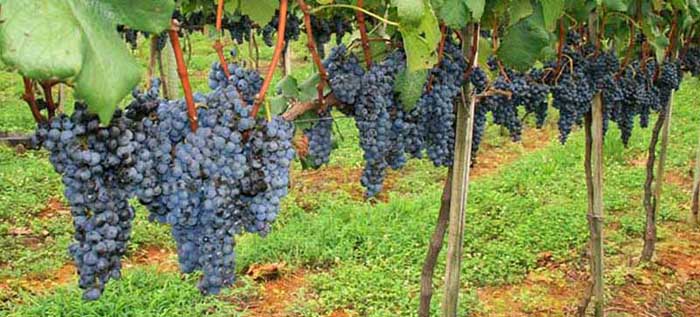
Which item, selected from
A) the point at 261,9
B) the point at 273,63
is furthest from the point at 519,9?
the point at 273,63

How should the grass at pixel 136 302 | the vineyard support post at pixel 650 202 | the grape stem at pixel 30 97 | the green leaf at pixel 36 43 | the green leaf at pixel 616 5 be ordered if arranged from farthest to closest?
the vineyard support post at pixel 650 202, the grass at pixel 136 302, the green leaf at pixel 616 5, the grape stem at pixel 30 97, the green leaf at pixel 36 43

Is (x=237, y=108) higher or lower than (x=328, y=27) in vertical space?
lower

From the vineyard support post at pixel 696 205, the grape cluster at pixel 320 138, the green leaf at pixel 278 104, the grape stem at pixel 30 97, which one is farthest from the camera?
the vineyard support post at pixel 696 205

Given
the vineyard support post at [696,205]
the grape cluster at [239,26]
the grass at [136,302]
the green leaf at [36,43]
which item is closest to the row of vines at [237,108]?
the green leaf at [36,43]

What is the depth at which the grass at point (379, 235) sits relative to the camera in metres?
4.19

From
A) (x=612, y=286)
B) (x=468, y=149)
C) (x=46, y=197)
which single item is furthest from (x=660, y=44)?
(x=46, y=197)

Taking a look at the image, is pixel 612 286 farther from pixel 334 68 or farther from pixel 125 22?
pixel 125 22

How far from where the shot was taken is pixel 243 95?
1.51 m

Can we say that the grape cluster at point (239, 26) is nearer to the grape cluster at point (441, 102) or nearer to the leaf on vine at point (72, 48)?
the grape cluster at point (441, 102)

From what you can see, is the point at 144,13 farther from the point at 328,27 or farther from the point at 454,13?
the point at 328,27

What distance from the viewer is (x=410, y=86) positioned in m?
1.77

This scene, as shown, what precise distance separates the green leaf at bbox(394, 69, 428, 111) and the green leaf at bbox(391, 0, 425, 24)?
39 centimetres

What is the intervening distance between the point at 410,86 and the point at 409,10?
0.43 m

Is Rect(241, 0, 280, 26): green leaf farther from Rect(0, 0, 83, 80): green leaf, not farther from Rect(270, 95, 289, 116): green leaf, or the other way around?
Rect(0, 0, 83, 80): green leaf
